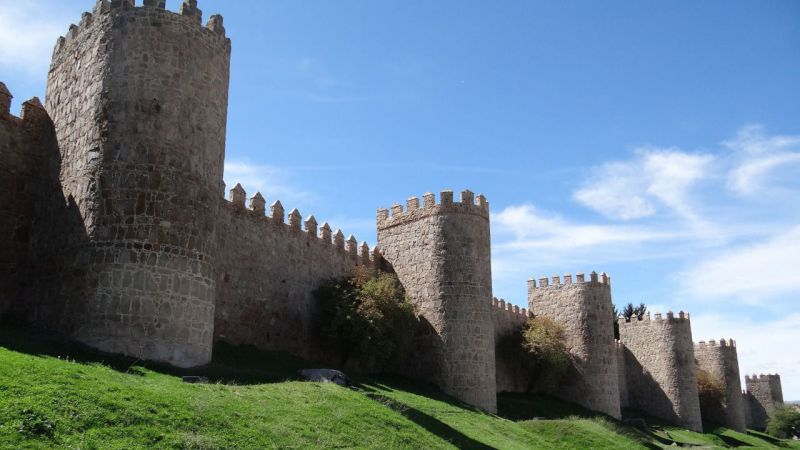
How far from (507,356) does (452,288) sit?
10378mm

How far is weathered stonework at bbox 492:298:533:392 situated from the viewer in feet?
116

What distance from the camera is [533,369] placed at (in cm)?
Answer: 3644

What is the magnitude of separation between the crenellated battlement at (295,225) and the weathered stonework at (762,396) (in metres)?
45.8

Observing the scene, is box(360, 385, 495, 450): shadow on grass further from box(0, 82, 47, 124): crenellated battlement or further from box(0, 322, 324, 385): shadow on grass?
box(0, 82, 47, 124): crenellated battlement

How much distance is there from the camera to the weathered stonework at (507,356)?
35.2 meters

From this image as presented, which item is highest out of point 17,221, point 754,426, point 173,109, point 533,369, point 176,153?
point 173,109

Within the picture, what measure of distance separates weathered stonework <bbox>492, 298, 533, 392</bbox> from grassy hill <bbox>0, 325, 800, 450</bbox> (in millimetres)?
13668

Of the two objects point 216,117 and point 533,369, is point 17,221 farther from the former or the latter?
point 533,369

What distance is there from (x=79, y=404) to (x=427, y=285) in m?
18.2

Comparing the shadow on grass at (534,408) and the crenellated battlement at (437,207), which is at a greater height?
the crenellated battlement at (437,207)

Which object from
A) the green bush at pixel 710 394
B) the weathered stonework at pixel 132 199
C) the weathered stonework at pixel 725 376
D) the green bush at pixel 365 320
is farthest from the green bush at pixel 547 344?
the weathered stonework at pixel 725 376

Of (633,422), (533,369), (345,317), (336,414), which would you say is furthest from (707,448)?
(336,414)

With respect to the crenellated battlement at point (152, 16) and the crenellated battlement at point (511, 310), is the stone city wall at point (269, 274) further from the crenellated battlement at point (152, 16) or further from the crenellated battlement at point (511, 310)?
the crenellated battlement at point (511, 310)

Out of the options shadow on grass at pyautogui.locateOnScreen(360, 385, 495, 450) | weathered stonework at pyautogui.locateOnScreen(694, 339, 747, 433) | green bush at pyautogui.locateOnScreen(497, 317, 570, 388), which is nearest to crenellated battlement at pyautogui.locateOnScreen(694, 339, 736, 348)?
weathered stonework at pyautogui.locateOnScreen(694, 339, 747, 433)
